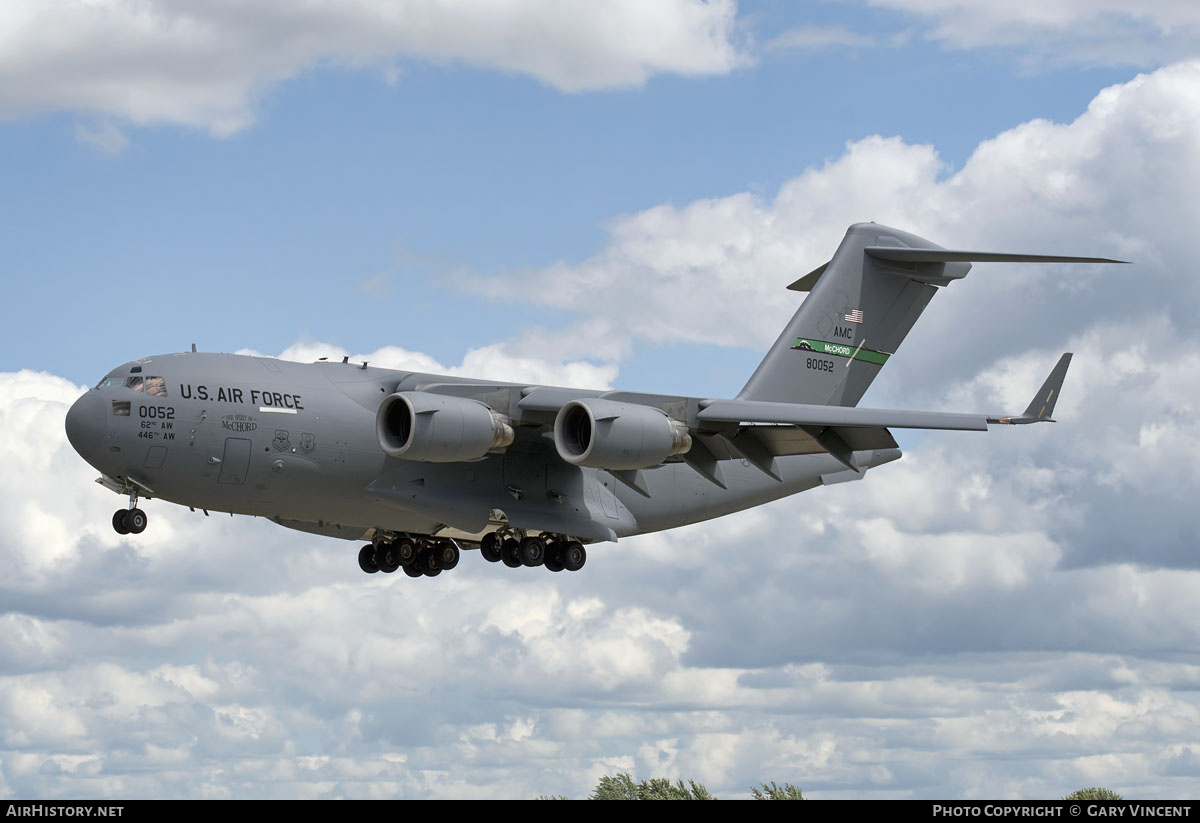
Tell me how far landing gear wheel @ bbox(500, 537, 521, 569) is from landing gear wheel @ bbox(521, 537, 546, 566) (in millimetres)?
74

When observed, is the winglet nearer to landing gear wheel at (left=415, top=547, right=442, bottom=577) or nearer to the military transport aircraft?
the military transport aircraft

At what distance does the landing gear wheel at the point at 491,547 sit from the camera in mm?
19891

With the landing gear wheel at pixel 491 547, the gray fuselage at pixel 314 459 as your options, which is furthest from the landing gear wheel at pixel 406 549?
the landing gear wheel at pixel 491 547

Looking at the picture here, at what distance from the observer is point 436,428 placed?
17.5 m

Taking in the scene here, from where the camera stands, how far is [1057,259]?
67.8 feet

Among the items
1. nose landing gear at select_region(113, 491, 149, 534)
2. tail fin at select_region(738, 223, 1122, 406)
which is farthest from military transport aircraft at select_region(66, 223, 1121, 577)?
tail fin at select_region(738, 223, 1122, 406)

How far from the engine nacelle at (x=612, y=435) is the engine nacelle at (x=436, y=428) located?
82cm

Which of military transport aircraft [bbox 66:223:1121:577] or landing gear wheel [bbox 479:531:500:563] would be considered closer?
military transport aircraft [bbox 66:223:1121:577]

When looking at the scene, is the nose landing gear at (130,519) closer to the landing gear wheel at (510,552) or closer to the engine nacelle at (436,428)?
the engine nacelle at (436,428)

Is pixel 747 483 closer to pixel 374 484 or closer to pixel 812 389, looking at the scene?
pixel 812 389

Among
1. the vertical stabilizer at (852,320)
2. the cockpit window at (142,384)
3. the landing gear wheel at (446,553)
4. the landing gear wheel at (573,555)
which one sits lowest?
the landing gear wheel at (573,555)

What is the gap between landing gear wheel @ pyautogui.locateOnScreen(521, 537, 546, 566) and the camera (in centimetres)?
1975

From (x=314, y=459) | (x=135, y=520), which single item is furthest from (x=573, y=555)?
(x=135, y=520)

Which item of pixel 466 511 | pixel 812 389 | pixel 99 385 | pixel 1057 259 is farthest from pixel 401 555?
pixel 1057 259
